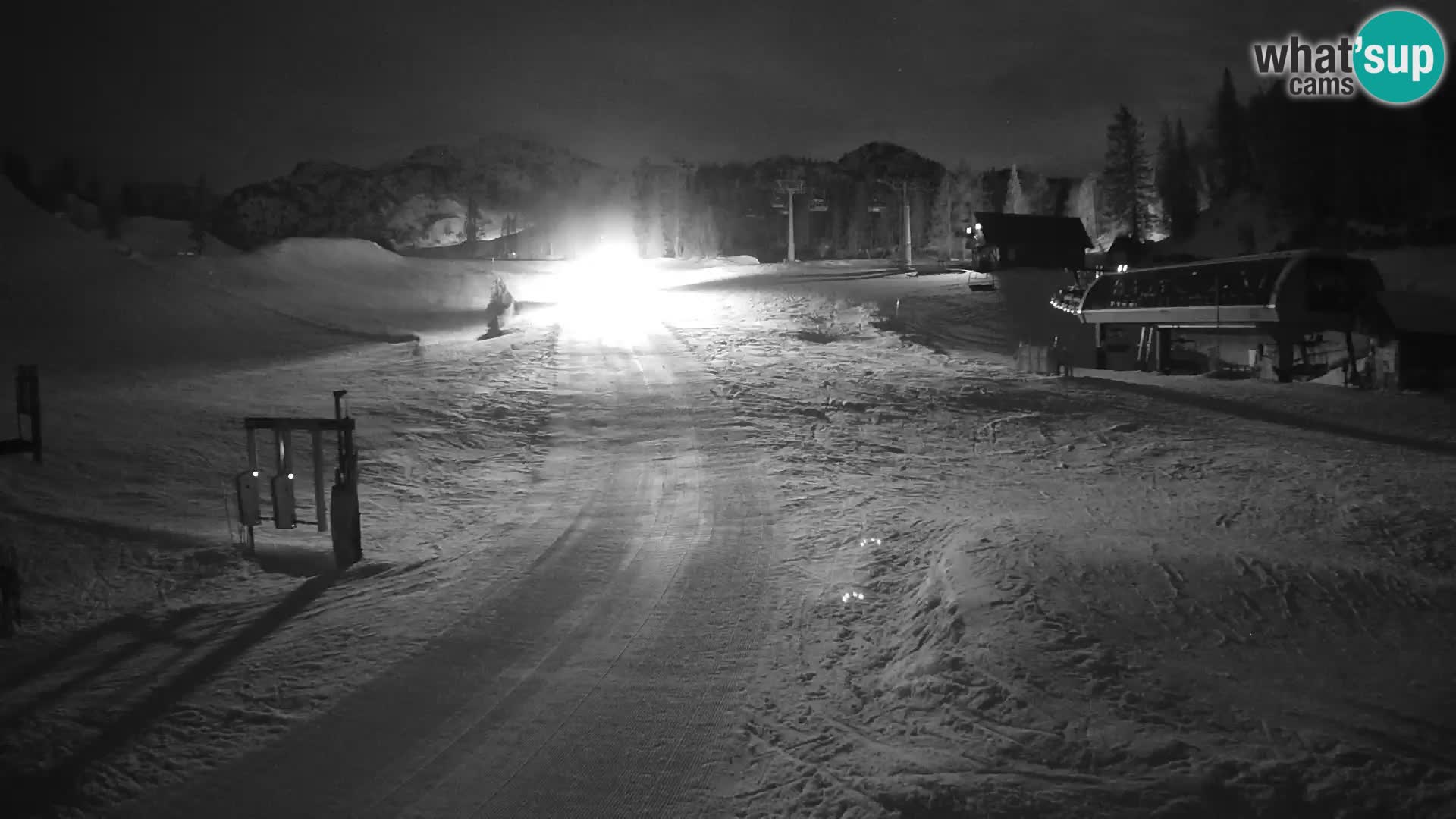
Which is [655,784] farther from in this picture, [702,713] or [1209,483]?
[1209,483]

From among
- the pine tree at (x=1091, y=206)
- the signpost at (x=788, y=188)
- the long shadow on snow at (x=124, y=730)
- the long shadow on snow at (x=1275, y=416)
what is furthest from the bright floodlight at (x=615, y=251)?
the long shadow on snow at (x=124, y=730)

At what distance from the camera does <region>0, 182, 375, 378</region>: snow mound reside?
1004 inches

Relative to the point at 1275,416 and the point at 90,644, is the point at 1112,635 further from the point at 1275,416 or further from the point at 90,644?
the point at 1275,416

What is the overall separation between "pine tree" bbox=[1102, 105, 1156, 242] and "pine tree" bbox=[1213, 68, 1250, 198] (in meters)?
9.46

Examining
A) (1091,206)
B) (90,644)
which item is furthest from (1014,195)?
(90,644)

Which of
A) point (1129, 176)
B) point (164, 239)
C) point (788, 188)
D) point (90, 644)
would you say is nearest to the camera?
point (90, 644)

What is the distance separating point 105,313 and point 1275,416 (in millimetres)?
35743

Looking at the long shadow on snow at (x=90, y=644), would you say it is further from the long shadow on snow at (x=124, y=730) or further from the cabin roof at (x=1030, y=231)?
the cabin roof at (x=1030, y=231)

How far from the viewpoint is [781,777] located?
16.8 ft

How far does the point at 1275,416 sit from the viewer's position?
57.8ft

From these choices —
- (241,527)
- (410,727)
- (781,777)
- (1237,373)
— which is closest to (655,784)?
(781,777)

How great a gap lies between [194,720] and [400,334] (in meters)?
33.0

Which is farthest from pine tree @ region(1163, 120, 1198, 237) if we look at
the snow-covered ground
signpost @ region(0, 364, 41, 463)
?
signpost @ region(0, 364, 41, 463)

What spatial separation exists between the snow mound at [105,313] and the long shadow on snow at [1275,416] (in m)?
27.1
